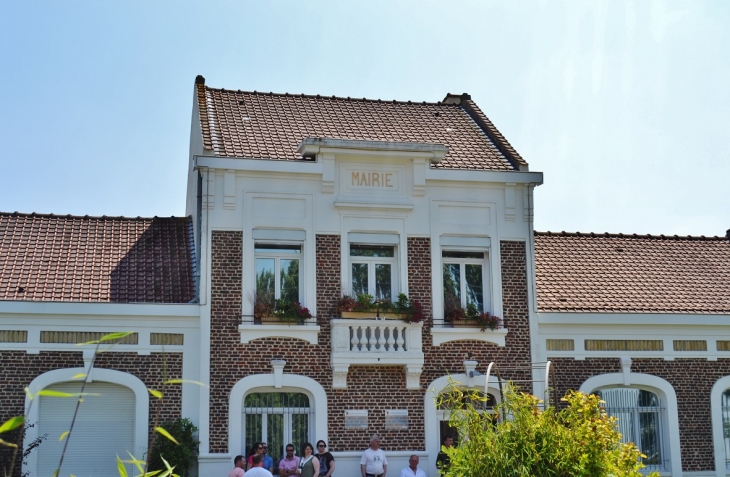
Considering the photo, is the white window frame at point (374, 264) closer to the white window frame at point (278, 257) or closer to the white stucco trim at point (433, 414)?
the white window frame at point (278, 257)

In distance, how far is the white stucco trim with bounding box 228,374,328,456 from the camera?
17.9m

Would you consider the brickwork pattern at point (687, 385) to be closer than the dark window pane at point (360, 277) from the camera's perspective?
No

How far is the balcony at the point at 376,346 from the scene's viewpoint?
18344 mm

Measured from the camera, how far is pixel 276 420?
18.4 meters

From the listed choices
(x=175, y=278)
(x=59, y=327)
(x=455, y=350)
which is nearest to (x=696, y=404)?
(x=455, y=350)

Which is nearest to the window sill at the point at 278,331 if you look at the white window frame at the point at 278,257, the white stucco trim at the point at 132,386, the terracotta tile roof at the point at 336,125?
the white window frame at the point at 278,257

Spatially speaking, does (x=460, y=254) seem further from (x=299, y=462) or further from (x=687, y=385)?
(x=687, y=385)

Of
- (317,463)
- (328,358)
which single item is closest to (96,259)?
(328,358)

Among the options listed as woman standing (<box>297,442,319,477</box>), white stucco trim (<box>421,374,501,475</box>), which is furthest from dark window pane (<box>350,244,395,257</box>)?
woman standing (<box>297,442,319,477</box>)

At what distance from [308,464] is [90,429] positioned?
4.07 meters

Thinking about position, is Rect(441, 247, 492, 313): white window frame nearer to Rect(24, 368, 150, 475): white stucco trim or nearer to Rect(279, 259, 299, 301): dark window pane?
Rect(279, 259, 299, 301): dark window pane

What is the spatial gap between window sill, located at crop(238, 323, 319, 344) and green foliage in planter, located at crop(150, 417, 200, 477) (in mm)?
1920

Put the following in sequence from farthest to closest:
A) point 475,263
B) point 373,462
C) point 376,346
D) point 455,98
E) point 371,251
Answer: point 455,98
point 475,263
point 371,251
point 376,346
point 373,462

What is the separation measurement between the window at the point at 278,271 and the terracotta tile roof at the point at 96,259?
140 cm
